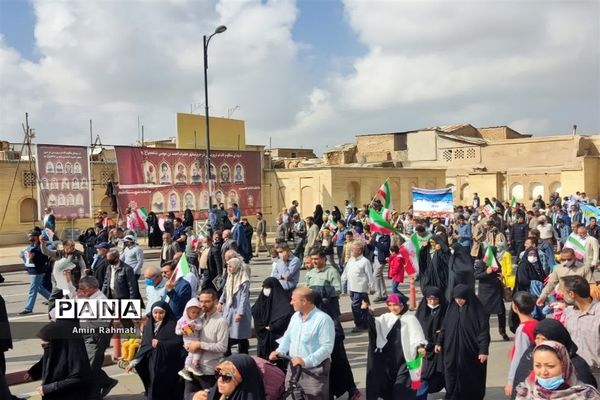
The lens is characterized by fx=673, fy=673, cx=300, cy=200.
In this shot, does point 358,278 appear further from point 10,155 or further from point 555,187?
point 555,187

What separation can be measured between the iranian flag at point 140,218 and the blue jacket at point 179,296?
53.8 ft

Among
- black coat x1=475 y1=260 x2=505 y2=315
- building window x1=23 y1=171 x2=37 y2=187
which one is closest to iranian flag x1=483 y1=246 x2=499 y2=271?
black coat x1=475 y1=260 x2=505 y2=315

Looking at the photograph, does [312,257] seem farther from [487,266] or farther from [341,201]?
[341,201]

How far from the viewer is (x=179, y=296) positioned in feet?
26.7

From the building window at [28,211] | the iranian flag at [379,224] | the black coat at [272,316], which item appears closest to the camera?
the black coat at [272,316]

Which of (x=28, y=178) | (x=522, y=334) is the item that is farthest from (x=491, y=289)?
(x=28, y=178)

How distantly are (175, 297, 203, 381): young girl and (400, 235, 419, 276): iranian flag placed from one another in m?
7.10

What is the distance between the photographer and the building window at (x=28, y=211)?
1064 inches

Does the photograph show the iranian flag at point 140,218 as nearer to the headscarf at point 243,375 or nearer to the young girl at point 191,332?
the young girl at point 191,332

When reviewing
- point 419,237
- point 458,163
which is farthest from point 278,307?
point 458,163

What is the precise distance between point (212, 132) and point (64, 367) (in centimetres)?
2966

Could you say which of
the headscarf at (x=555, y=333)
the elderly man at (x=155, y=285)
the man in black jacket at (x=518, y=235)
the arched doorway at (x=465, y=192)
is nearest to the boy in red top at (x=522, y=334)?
the headscarf at (x=555, y=333)

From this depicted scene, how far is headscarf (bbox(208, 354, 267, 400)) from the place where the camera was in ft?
14.6

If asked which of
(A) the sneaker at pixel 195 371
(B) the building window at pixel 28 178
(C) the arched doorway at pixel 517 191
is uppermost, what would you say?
(B) the building window at pixel 28 178
